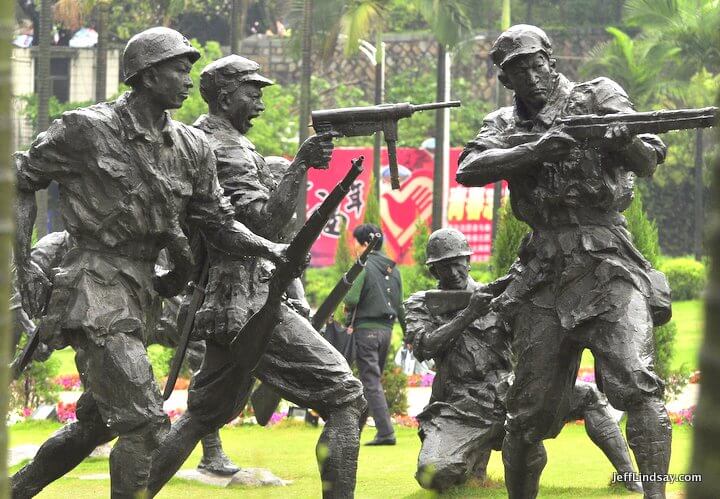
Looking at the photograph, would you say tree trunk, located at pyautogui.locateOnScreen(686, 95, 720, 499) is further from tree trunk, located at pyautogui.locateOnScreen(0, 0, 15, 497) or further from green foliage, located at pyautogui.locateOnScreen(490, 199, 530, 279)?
green foliage, located at pyautogui.locateOnScreen(490, 199, 530, 279)

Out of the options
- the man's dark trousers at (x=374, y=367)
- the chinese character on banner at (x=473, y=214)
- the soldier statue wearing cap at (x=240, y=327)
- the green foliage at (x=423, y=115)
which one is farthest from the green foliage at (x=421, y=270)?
the green foliage at (x=423, y=115)

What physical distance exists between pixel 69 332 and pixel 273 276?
1.20 metres

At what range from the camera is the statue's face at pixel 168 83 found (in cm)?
769

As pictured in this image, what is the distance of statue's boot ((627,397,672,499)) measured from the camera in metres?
7.32

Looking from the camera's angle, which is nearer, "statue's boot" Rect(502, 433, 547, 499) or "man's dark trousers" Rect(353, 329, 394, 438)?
"statue's boot" Rect(502, 433, 547, 499)

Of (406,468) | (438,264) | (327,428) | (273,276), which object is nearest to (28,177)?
(273,276)

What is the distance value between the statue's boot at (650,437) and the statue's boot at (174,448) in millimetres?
2543

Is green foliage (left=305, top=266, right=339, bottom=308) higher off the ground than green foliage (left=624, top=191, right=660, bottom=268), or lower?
lower

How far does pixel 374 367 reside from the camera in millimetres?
14969

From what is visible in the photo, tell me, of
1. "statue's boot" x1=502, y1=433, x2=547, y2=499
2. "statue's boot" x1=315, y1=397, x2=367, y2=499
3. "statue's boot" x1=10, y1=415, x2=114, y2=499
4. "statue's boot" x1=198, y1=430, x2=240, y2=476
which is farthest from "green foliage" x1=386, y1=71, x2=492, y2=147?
"statue's boot" x1=10, y1=415, x2=114, y2=499

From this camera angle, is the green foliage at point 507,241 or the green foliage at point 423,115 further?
the green foliage at point 423,115

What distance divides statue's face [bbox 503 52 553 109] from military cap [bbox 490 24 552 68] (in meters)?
0.03

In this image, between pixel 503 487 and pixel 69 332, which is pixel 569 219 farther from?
pixel 503 487

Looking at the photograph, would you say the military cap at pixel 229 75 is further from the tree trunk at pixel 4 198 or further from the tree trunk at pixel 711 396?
the tree trunk at pixel 711 396
